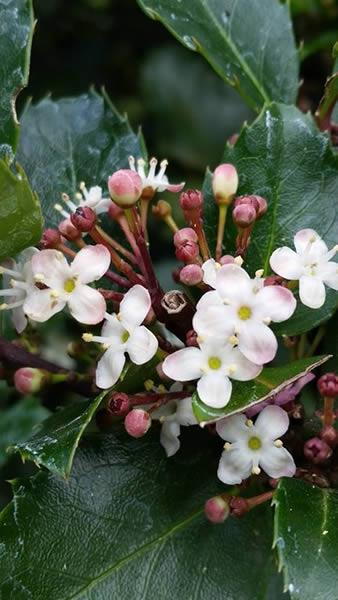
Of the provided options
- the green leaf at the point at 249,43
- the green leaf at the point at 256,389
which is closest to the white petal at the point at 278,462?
the green leaf at the point at 256,389

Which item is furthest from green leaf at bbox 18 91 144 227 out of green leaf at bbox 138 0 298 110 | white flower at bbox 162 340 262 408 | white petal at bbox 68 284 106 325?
white flower at bbox 162 340 262 408

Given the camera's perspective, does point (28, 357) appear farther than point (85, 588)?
Yes

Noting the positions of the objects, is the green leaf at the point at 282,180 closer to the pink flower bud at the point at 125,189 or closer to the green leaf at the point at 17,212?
the pink flower bud at the point at 125,189

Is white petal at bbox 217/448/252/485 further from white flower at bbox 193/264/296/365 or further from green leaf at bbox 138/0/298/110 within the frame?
green leaf at bbox 138/0/298/110

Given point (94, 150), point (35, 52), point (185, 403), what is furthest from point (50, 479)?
point (35, 52)

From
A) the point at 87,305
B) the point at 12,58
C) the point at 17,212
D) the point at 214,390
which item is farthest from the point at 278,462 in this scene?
the point at 12,58

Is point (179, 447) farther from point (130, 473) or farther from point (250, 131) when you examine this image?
point (250, 131)
